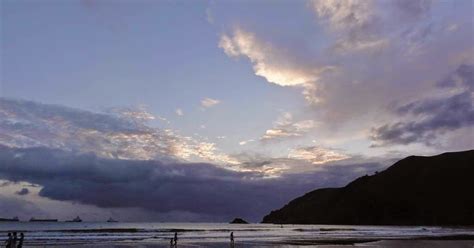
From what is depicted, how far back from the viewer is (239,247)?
61.2 m

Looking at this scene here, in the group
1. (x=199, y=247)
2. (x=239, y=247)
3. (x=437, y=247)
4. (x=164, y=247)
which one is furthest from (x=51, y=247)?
(x=437, y=247)

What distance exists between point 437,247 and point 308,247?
16.2 m

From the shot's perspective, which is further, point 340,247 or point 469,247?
point 340,247

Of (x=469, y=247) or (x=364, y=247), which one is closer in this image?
(x=469, y=247)

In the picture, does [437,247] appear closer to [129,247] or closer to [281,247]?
[281,247]

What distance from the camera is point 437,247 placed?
193 feet

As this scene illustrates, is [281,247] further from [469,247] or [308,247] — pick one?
[469,247]

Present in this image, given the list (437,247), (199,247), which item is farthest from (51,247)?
(437,247)

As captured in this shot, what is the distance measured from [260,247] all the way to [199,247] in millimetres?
8169

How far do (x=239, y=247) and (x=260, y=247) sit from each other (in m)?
2.77

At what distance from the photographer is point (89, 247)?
2320 inches

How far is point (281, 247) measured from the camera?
60.9 meters

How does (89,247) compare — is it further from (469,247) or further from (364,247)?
(469,247)

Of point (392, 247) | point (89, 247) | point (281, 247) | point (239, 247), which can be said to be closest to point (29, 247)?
point (89, 247)
